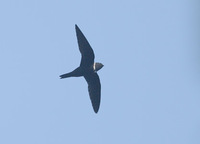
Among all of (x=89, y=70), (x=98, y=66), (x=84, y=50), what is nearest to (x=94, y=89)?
(x=89, y=70)

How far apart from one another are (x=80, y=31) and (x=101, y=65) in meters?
1.72

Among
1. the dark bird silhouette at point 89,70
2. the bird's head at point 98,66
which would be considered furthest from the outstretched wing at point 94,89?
the bird's head at point 98,66

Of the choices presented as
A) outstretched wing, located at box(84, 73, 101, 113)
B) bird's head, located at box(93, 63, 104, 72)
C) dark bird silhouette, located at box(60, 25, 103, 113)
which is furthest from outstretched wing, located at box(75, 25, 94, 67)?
outstretched wing, located at box(84, 73, 101, 113)

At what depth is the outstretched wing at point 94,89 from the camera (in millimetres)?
28562

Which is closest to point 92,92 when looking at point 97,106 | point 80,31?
point 97,106

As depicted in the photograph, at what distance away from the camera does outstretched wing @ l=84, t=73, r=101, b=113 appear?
28.6 metres

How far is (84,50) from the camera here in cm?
2783

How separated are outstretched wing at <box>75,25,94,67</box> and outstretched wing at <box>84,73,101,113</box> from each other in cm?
79

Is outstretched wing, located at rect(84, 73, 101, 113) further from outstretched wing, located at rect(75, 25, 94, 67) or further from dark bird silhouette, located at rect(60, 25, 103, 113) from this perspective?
outstretched wing, located at rect(75, 25, 94, 67)

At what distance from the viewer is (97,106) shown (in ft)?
→ 93.9

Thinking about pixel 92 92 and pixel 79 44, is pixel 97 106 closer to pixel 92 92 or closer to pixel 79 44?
pixel 92 92

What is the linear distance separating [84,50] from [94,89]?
1982mm

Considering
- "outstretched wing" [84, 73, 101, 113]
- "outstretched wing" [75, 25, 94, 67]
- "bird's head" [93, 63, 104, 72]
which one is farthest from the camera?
"outstretched wing" [84, 73, 101, 113]

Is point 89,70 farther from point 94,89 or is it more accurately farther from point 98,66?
point 94,89
